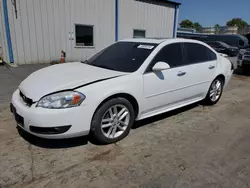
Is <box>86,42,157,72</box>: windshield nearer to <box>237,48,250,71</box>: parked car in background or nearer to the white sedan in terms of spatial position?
the white sedan

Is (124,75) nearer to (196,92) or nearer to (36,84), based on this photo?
(36,84)

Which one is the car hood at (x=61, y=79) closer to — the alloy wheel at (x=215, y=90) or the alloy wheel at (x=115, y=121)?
the alloy wheel at (x=115, y=121)

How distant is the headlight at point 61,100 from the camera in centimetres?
271

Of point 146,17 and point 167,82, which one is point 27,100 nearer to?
point 167,82

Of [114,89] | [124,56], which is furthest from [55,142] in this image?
[124,56]

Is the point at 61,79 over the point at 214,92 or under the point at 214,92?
over

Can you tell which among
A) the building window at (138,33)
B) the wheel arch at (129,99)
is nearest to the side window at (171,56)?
the wheel arch at (129,99)

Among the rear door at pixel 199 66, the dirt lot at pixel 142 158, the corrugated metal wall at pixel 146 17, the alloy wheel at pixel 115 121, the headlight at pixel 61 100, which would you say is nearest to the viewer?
the dirt lot at pixel 142 158

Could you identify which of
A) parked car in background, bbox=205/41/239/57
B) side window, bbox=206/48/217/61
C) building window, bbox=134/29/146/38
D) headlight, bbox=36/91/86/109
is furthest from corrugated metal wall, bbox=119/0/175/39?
headlight, bbox=36/91/86/109

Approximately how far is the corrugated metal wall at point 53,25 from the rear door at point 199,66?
750 cm

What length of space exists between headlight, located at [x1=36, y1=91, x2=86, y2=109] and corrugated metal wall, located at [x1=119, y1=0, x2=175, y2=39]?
10163mm

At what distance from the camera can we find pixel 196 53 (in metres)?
4.47

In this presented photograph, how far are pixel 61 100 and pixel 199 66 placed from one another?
115 inches

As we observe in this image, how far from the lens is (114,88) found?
→ 303cm
